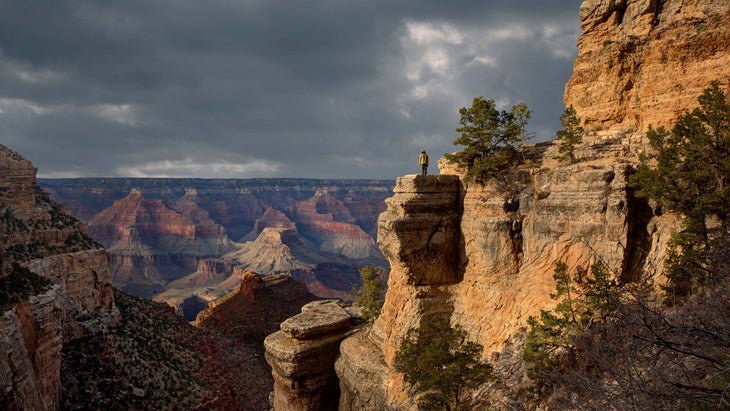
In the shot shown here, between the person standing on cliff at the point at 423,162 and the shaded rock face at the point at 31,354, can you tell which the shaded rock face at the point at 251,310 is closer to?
the shaded rock face at the point at 31,354

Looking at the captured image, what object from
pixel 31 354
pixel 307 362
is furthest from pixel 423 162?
pixel 31 354

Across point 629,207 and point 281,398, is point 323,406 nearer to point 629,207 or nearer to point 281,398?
point 281,398

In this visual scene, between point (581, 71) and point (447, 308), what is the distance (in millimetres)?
16127

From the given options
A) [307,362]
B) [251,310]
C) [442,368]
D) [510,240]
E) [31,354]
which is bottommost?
[251,310]

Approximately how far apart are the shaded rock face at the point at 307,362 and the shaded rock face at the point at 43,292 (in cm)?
1774

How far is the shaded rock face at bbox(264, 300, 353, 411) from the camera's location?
98.2 ft

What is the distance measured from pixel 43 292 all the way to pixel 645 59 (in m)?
48.2

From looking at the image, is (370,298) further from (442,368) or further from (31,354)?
(31,354)

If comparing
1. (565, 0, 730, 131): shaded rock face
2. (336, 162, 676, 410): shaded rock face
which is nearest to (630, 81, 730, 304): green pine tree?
(336, 162, 676, 410): shaded rock face

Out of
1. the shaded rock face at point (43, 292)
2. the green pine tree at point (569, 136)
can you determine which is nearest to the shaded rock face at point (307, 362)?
the shaded rock face at point (43, 292)

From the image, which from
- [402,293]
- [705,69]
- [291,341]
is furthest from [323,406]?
[705,69]

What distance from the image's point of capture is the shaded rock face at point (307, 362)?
1179 inches

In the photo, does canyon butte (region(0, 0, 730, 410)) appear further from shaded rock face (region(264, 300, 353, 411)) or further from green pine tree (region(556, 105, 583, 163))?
green pine tree (region(556, 105, 583, 163))

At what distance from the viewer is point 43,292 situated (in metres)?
35.5
